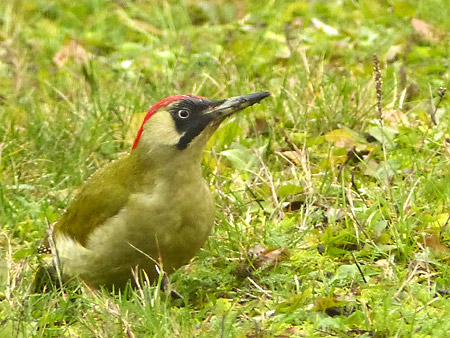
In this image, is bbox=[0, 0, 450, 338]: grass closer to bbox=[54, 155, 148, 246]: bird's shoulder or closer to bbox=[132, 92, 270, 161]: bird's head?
bbox=[54, 155, 148, 246]: bird's shoulder

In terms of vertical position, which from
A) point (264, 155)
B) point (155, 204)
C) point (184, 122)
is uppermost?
point (184, 122)

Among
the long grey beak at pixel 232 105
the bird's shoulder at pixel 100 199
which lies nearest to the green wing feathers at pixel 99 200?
the bird's shoulder at pixel 100 199

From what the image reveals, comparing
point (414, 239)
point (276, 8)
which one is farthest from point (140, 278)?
point (276, 8)

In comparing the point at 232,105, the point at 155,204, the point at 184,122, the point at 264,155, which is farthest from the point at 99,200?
the point at 264,155

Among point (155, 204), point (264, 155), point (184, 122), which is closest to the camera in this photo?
point (155, 204)

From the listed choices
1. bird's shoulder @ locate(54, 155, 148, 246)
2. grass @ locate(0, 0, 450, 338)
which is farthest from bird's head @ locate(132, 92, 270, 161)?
grass @ locate(0, 0, 450, 338)

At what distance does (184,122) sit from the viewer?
430 cm

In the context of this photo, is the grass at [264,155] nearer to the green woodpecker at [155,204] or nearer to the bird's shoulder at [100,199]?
the green woodpecker at [155,204]

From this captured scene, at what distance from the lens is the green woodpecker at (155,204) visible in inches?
164

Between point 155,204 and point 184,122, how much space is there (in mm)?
399

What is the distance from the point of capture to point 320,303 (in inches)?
152

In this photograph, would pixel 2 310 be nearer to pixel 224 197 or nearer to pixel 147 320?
pixel 147 320

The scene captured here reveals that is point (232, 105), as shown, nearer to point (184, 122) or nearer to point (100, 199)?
point (184, 122)

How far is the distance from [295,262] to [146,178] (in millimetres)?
830
